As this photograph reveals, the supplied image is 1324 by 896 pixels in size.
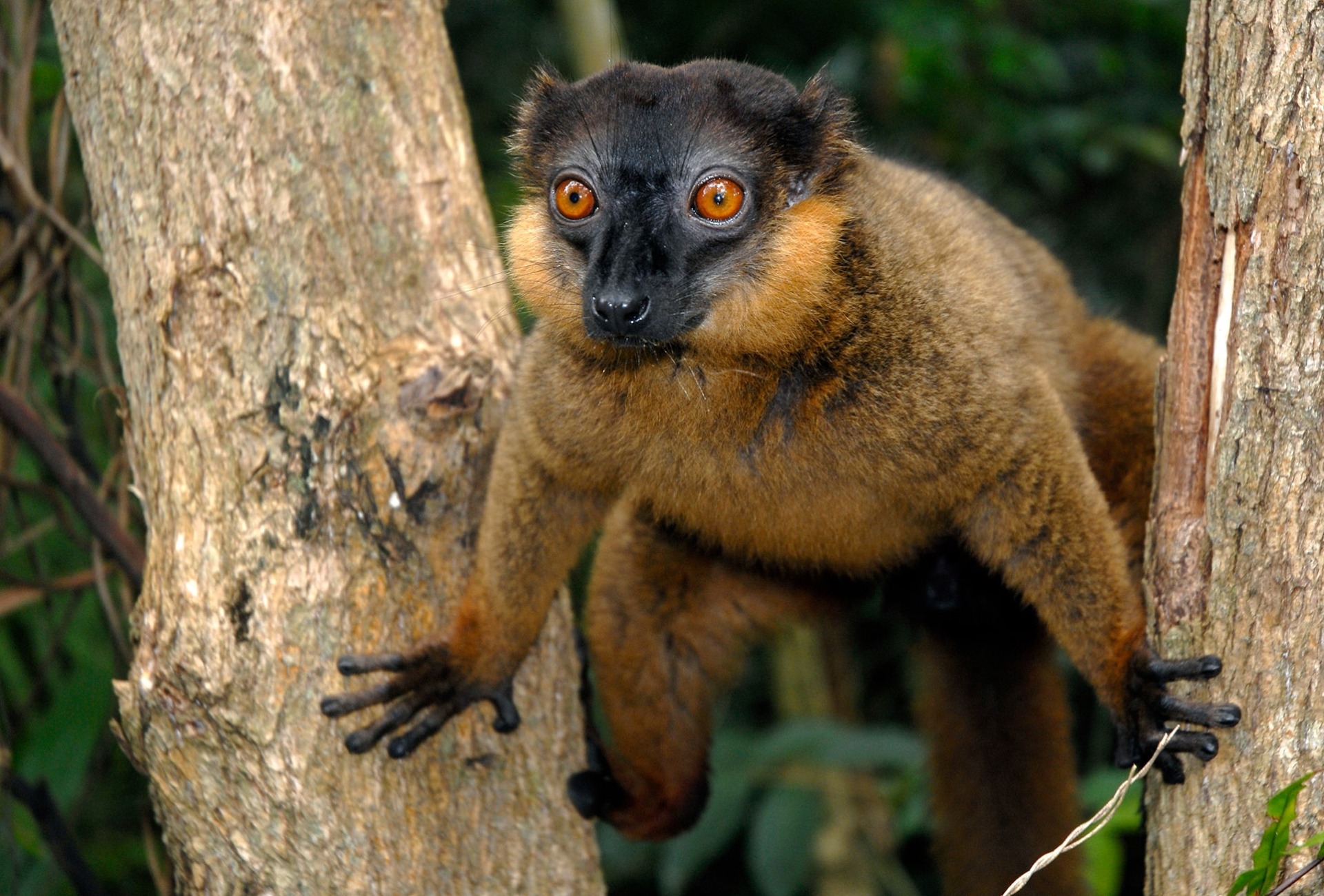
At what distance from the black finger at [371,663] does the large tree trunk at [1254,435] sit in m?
1.72

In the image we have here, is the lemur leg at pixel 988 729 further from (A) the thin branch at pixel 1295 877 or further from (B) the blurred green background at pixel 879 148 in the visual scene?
(A) the thin branch at pixel 1295 877

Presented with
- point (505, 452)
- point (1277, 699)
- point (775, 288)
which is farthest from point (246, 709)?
point (1277, 699)

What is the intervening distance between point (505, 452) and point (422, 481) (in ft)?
0.72

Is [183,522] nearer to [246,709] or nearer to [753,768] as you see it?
[246,709]

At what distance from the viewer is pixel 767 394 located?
299 centimetres

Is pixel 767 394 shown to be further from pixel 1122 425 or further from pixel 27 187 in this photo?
pixel 27 187

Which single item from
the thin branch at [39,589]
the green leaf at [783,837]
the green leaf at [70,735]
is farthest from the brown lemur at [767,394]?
the green leaf at [70,735]

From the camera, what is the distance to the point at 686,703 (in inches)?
150

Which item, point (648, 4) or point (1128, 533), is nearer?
point (1128, 533)

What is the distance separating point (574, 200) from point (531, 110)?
1.41 ft

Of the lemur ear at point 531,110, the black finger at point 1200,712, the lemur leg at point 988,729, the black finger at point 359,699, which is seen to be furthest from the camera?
the lemur leg at point 988,729

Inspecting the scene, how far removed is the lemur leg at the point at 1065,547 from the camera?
2.89 m


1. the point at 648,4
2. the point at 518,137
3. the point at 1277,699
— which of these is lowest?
the point at 1277,699

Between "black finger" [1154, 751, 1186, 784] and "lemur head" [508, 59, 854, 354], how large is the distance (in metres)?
1.21
